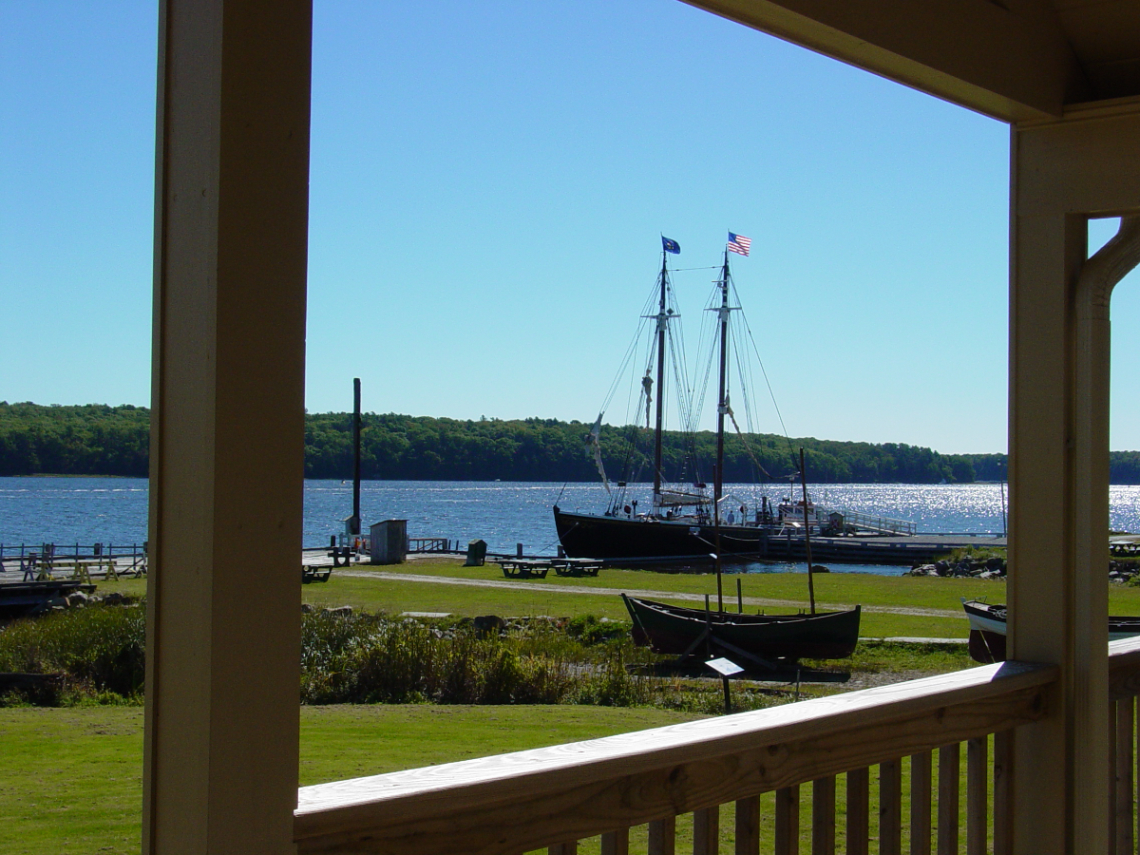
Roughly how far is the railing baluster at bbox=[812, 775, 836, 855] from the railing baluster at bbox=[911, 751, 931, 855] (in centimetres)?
25

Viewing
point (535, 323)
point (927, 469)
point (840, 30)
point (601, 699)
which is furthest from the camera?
point (927, 469)

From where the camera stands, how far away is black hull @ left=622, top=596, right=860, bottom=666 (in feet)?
35.9

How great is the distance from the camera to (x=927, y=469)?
78.6m

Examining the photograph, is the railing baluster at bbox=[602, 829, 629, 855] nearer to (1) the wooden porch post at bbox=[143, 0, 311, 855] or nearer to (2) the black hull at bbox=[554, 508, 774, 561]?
(1) the wooden porch post at bbox=[143, 0, 311, 855]

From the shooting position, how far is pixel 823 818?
152cm

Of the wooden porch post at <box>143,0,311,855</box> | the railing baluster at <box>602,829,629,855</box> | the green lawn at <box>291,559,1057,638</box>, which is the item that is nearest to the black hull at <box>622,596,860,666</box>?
the green lawn at <box>291,559,1057,638</box>

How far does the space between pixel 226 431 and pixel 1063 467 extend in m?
1.79

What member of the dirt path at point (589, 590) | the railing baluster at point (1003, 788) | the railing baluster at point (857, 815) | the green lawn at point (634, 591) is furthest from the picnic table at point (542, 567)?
the railing baluster at point (857, 815)

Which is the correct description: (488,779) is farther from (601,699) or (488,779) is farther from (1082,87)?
(601,699)

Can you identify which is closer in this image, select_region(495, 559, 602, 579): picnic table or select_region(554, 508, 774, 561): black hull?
select_region(495, 559, 602, 579): picnic table

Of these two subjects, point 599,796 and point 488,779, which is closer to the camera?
point 488,779

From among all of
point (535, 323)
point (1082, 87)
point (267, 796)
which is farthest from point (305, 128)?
point (535, 323)

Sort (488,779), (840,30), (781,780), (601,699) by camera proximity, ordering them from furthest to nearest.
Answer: (601,699) → (840,30) → (781,780) → (488,779)

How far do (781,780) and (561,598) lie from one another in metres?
15.7
